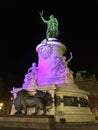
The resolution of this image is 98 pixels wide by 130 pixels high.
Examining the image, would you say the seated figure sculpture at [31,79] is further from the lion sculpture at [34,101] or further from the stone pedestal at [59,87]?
the lion sculpture at [34,101]

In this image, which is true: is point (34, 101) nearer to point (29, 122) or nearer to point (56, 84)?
point (29, 122)

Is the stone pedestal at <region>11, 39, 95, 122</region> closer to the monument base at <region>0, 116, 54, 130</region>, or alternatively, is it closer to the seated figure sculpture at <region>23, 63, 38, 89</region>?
the seated figure sculpture at <region>23, 63, 38, 89</region>

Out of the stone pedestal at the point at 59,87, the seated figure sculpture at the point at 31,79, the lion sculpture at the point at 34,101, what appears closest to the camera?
the lion sculpture at the point at 34,101

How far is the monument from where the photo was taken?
18812 millimetres

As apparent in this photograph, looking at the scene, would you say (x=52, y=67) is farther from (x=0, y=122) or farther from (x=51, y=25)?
(x=0, y=122)

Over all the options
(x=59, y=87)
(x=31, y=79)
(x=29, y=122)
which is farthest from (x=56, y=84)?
(x=29, y=122)

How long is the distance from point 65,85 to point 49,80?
8.49 feet

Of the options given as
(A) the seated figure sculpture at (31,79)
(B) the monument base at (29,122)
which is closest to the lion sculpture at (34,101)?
(B) the monument base at (29,122)

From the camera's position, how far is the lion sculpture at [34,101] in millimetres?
17250

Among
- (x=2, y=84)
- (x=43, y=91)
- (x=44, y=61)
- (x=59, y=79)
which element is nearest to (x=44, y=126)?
(x=43, y=91)

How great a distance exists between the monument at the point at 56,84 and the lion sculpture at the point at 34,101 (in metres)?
0.84

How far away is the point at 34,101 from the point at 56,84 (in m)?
3.82

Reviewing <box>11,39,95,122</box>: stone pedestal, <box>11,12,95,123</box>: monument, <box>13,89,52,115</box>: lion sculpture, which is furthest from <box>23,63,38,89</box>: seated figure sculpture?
<box>13,89,52,115</box>: lion sculpture

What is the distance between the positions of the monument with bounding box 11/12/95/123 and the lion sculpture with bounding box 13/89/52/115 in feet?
2.74
